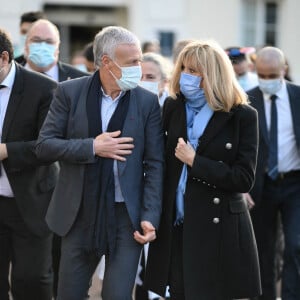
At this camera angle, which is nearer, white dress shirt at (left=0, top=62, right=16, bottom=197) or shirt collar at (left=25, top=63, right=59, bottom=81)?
white dress shirt at (left=0, top=62, right=16, bottom=197)

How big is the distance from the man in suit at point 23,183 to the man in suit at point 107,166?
0.58 meters

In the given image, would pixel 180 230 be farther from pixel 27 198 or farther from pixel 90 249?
A: pixel 27 198

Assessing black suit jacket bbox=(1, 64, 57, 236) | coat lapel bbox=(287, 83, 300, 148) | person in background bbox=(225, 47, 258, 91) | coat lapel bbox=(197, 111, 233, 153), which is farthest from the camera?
person in background bbox=(225, 47, 258, 91)

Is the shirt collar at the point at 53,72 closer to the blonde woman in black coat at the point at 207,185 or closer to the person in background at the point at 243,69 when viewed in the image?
the person in background at the point at 243,69

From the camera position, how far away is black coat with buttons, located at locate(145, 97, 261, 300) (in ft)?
13.1

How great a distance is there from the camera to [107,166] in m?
3.86

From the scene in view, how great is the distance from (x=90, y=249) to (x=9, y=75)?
133 cm

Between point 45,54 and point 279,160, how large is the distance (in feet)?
6.93

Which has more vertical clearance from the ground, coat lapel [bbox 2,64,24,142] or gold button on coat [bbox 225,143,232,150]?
coat lapel [bbox 2,64,24,142]

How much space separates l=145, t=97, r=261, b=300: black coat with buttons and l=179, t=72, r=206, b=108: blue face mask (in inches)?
3.9

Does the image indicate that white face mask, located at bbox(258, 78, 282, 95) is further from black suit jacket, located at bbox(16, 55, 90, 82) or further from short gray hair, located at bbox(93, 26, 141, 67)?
short gray hair, located at bbox(93, 26, 141, 67)

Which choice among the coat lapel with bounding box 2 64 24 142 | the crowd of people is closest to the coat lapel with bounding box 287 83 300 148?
the crowd of people

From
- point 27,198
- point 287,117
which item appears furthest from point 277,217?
point 27,198

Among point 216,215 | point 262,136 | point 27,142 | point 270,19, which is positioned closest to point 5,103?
point 27,142
